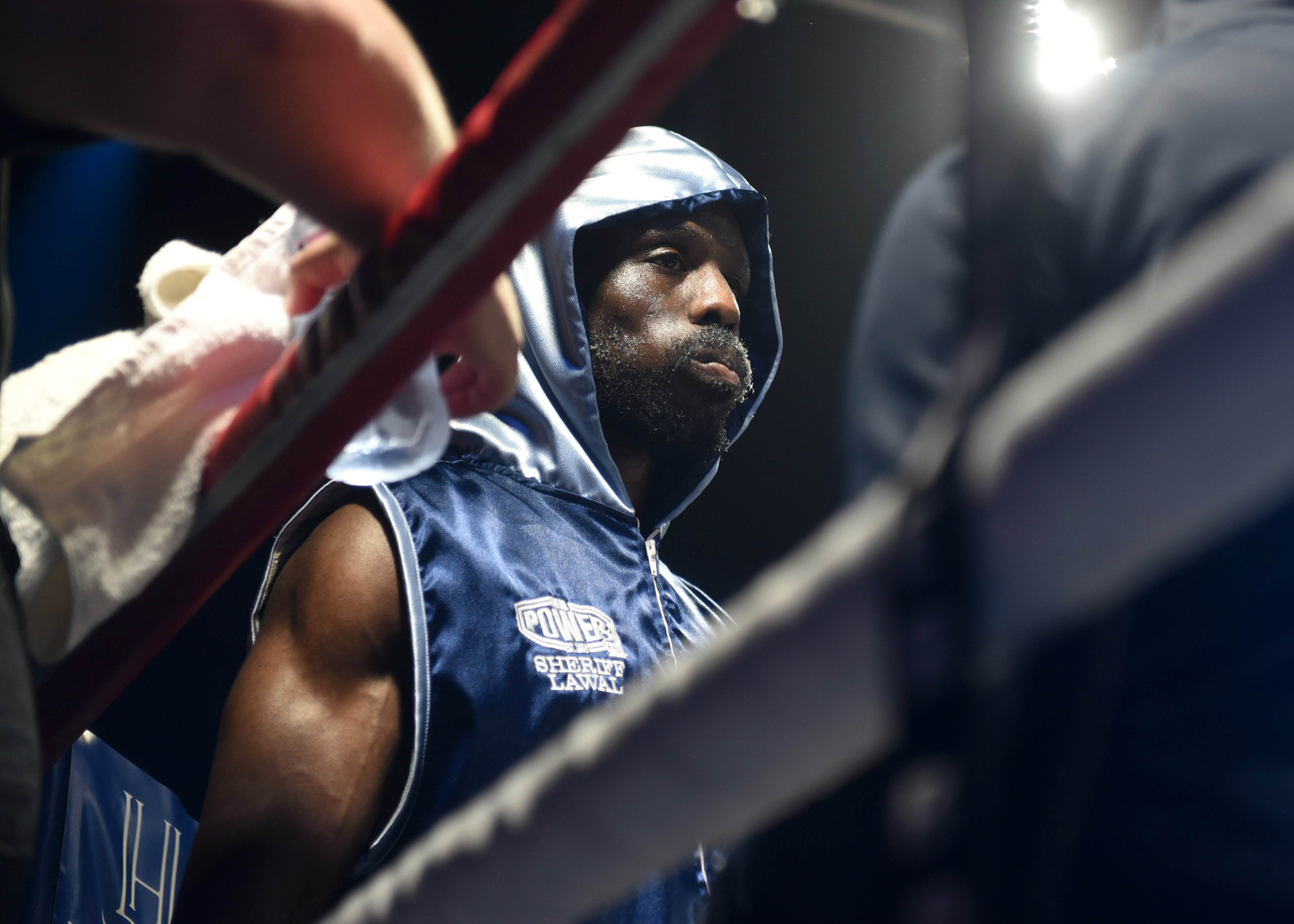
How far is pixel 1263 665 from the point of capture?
36 centimetres

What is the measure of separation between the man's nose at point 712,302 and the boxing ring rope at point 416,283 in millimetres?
1231

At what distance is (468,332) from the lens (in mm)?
494

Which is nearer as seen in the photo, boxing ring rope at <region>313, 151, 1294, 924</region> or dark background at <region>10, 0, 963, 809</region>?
boxing ring rope at <region>313, 151, 1294, 924</region>

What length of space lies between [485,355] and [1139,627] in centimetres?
32

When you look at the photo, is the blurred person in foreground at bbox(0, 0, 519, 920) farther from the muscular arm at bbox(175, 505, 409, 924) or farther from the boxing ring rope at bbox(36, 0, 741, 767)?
the muscular arm at bbox(175, 505, 409, 924)

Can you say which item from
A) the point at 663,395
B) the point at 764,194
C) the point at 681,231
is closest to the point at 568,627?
the point at 663,395

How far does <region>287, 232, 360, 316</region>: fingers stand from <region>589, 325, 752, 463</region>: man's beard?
105 centimetres

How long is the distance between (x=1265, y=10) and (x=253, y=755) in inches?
39.0

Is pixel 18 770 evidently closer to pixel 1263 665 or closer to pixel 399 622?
pixel 1263 665

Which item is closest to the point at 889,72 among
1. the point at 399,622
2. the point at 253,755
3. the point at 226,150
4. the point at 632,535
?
the point at 632,535

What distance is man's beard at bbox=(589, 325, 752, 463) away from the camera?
1.66 meters

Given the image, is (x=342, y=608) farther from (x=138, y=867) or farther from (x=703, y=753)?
(x=703, y=753)

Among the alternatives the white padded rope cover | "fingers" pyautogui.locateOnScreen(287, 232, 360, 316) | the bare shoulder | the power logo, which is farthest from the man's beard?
the white padded rope cover

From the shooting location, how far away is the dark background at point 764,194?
7.30ft
